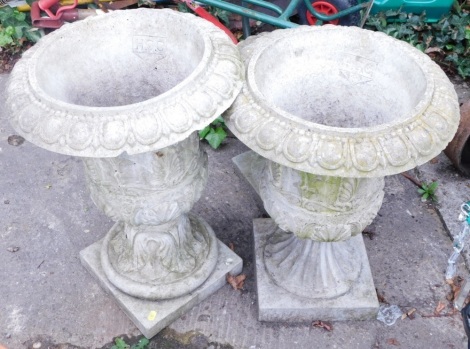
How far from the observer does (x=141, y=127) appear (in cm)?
156

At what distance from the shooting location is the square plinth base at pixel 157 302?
2.26 metres

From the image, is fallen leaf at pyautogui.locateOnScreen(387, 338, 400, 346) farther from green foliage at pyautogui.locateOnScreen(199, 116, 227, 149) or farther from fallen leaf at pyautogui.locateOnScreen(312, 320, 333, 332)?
green foliage at pyautogui.locateOnScreen(199, 116, 227, 149)

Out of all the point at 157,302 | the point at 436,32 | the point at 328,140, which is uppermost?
the point at 328,140

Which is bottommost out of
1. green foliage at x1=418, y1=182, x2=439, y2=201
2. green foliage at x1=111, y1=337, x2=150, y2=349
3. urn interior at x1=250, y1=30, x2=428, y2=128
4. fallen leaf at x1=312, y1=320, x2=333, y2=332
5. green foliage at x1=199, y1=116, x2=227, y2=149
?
fallen leaf at x1=312, y1=320, x2=333, y2=332

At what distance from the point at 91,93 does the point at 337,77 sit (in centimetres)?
103

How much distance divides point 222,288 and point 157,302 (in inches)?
13.2

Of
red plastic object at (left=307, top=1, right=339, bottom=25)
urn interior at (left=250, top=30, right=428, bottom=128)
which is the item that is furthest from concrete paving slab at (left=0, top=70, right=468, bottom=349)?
Answer: red plastic object at (left=307, top=1, right=339, bottom=25)

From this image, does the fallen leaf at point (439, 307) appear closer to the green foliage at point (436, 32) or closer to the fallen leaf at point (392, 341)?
the fallen leaf at point (392, 341)

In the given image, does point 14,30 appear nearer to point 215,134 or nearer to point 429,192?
point 215,134

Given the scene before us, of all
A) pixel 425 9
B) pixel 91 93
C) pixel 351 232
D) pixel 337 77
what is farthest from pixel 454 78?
pixel 91 93

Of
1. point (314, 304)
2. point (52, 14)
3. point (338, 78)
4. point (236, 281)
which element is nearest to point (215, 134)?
point (236, 281)

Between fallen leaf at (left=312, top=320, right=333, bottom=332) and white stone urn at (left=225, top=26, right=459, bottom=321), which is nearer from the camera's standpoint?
white stone urn at (left=225, top=26, right=459, bottom=321)

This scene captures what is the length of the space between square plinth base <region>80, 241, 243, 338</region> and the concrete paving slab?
0.17ft

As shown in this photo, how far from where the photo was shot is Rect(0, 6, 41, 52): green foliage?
12.8 feet
